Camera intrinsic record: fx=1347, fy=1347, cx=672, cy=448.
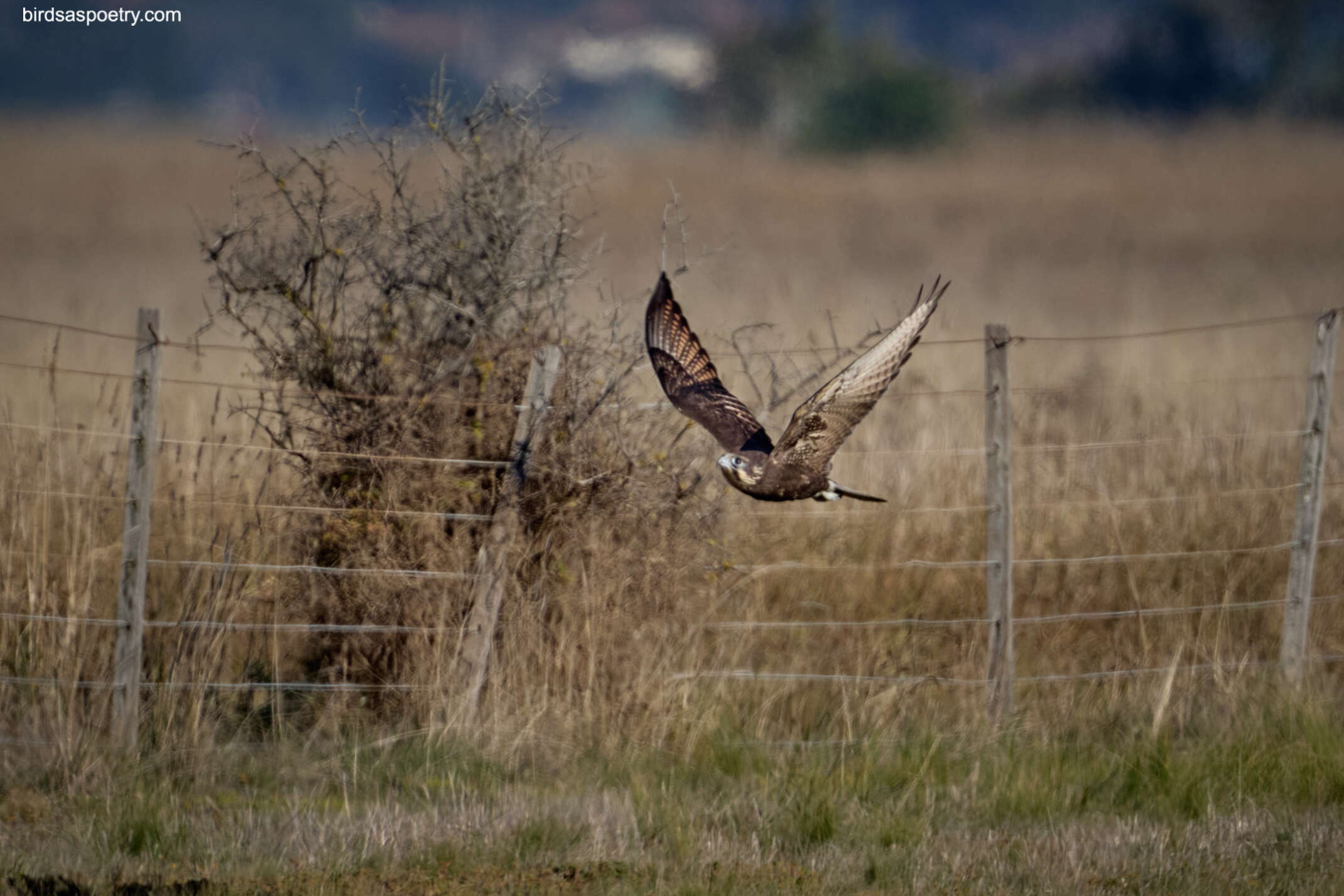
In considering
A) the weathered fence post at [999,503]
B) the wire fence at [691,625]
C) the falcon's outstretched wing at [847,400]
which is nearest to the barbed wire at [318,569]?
the wire fence at [691,625]

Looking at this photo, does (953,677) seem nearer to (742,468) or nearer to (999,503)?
(999,503)

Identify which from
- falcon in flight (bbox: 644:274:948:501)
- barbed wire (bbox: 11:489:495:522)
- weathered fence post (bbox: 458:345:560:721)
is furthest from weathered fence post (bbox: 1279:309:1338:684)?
barbed wire (bbox: 11:489:495:522)

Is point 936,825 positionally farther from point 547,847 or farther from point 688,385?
point 688,385

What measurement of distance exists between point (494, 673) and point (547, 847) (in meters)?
1.25

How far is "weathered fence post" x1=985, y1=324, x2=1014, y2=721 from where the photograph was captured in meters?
6.06

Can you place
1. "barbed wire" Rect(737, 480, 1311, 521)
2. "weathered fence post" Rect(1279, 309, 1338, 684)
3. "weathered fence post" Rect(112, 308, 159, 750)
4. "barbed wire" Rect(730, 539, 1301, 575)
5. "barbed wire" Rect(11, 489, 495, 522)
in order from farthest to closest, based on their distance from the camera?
"barbed wire" Rect(737, 480, 1311, 521), "weathered fence post" Rect(1279, 309, 1338, 684), "barbed wire" Rect(730, 539, 1301, 575), "barbed wire" Rect(11, 489, 495, 522), "weathered fence post" Rect(112, 308, 159, 750)

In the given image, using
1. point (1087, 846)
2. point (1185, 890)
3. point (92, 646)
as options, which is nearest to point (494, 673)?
point (92, 646)

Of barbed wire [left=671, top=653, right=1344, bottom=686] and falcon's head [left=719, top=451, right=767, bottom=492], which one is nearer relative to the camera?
falcon's head [left=719, top=451, right=767, bottom=492]

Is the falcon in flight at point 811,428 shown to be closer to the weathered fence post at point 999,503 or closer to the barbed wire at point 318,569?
the barbed wire at point 318,569

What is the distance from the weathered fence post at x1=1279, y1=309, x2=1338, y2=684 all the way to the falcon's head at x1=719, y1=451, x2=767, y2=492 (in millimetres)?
3459

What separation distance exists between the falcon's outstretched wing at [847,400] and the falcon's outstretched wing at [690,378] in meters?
0.41

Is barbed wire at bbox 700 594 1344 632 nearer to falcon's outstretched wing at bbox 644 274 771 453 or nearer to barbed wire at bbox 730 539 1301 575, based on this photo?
barbed wire at bbox 730 539 1301 575

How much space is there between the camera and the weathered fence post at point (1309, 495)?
259 inches

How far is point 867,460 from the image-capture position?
28.2 feet
